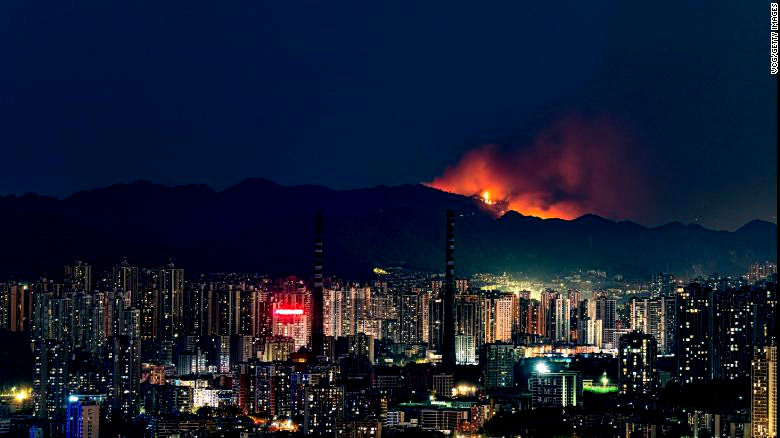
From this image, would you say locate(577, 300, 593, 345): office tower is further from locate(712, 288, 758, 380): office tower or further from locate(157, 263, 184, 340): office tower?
locate(157, 263, 184, 340): office tower

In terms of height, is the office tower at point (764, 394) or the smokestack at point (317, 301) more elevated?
the smokestack at point (317, 301)

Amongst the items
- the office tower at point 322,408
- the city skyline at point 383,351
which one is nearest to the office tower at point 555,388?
the city skyline at point 383,351

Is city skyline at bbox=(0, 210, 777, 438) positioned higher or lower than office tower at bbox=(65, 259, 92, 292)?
lower

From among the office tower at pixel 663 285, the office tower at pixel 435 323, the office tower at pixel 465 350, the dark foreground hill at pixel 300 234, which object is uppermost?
the dark foreground hill at pixel 300 234

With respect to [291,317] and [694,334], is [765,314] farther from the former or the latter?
[291,317]

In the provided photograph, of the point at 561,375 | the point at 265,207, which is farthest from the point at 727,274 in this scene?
the point at 265,207

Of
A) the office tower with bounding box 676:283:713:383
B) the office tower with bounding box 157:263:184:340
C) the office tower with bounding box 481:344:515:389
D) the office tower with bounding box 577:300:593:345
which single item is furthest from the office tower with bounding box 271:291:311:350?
the office tower with bounding box 676:283:713:383

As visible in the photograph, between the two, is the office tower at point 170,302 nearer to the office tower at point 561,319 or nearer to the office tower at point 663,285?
the office tower at point 561,319
